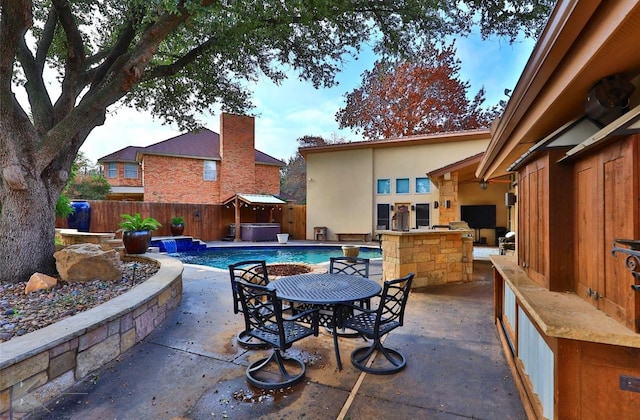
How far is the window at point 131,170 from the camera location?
20.5m

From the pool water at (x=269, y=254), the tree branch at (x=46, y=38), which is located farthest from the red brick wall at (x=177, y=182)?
the tree branch at (x=46, y=38)

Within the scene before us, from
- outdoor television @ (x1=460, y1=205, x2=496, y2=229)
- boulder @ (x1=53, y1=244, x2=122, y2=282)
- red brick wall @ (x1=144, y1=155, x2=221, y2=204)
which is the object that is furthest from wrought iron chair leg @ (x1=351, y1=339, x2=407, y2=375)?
red brick wall @ (x1=144, y1=155, x2=221, y2=204)

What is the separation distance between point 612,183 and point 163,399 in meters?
3.14

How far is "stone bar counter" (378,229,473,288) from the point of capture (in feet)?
18.4

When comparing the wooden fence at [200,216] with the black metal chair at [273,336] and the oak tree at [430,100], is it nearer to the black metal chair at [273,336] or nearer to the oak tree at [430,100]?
the oak tree at [430,100]

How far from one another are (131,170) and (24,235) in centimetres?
1816

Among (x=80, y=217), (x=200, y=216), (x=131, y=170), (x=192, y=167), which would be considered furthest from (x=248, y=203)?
(x=131, y=170)

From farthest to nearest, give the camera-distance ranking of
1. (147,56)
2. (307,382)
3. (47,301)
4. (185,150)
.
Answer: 1. (185,150)
2. (147,56)
3. (47,301)
4. (307,382)

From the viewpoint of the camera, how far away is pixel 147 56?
15.2 feet

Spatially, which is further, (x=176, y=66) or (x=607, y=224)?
(x=176, y=66)

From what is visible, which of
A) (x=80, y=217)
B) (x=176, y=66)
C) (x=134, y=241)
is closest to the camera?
(x=176, y=66)

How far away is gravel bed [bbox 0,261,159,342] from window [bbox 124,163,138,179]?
18.4 m

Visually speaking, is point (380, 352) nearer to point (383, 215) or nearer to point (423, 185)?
point (423, 185)

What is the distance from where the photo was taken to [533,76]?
190 centimetres
